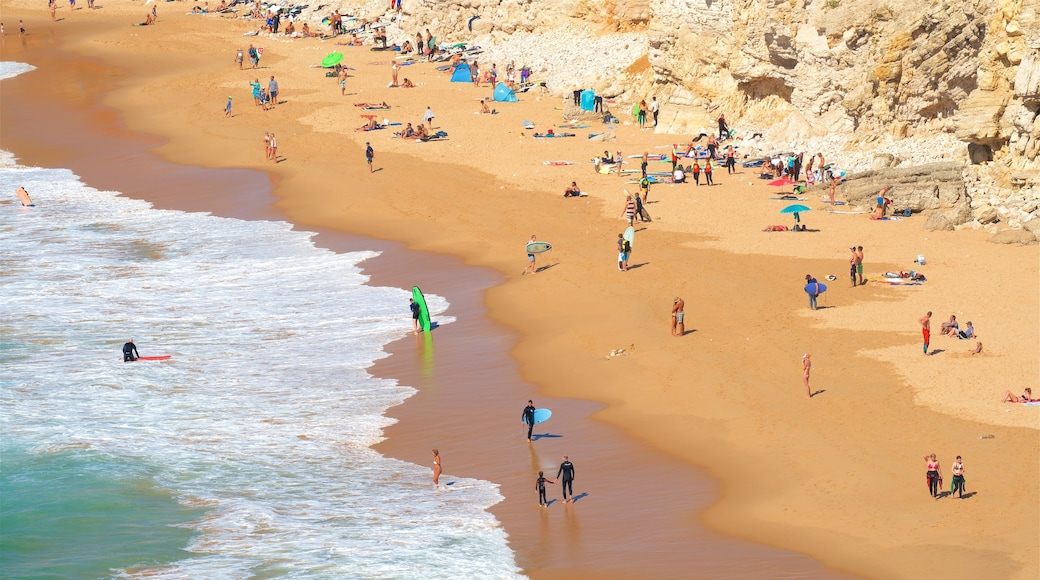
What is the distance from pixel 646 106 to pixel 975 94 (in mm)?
16565

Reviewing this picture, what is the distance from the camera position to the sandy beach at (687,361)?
19.9 m

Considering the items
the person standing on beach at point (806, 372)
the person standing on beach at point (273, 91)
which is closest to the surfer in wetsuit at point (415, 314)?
the person standing on beach at point (806, 372)

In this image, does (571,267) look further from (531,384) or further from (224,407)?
(224,407)

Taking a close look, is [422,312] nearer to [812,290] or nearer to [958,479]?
[812,290]

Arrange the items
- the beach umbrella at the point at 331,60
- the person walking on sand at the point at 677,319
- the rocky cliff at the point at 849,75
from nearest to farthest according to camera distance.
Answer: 1. the person walking on sand at the point at 677,319
2. the rocky cliff at the point at 849,75
3. the beach umbrella at the point at 331,60

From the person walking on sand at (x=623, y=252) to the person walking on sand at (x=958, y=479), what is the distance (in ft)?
49.2

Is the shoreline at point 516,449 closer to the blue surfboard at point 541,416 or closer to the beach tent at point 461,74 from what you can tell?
the blue surfboard at point 541,416

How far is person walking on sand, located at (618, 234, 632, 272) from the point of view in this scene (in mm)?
34022

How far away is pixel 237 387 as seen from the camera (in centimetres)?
2836

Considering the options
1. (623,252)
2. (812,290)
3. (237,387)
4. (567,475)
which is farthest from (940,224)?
(237,387)

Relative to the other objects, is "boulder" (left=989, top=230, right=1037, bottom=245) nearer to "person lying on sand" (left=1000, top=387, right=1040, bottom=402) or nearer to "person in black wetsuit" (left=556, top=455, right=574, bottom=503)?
"person lying on sand" (left=1000, top=387, right=1040, bottom=402)

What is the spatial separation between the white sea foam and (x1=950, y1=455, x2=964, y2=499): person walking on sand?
268 inches

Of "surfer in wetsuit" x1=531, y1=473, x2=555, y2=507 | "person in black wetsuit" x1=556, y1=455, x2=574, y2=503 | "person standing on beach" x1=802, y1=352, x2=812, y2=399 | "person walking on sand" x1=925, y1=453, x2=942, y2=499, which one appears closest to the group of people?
"person walking on sand" x1=925, y1=453, x2=942, y2=499

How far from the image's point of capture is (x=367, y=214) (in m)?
43.4
